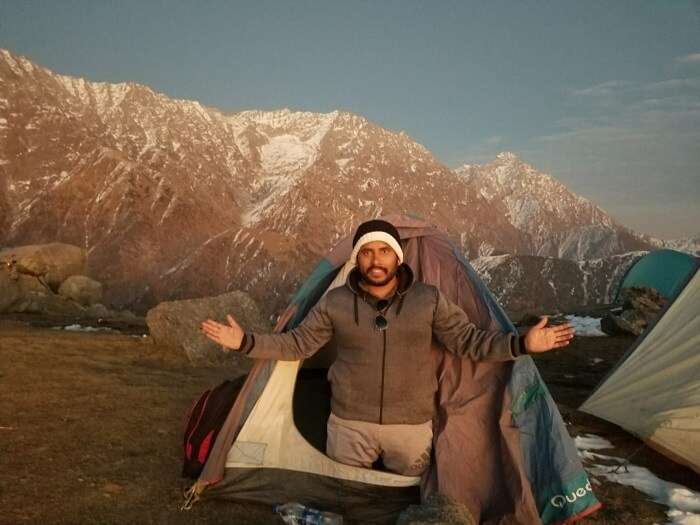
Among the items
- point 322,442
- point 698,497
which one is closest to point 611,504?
point 698,497

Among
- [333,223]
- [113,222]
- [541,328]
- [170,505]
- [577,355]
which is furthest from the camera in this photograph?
[333,223]

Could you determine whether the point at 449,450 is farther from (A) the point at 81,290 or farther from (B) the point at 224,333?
(A) the point at 81,290

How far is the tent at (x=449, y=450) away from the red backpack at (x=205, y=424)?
252 mm

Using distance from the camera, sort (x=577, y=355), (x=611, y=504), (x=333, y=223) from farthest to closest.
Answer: (x=333, y=223)
(x=577, y=355)
(x=611, y=504)

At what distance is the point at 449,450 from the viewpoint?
16.1 ft

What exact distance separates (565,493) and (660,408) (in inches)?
105

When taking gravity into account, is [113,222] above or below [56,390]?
above

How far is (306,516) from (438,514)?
1108 mm

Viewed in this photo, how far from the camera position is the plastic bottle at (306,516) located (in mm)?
4516

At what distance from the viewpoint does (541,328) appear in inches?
170

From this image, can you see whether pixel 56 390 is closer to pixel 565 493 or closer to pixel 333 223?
pixel 565 493

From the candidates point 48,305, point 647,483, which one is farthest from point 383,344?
point 48,305

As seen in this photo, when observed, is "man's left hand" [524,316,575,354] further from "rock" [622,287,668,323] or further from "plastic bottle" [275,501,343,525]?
"rock" [622,287,668,323]

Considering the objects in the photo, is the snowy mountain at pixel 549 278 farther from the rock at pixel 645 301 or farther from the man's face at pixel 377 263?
the man's face at pixel 377 263
